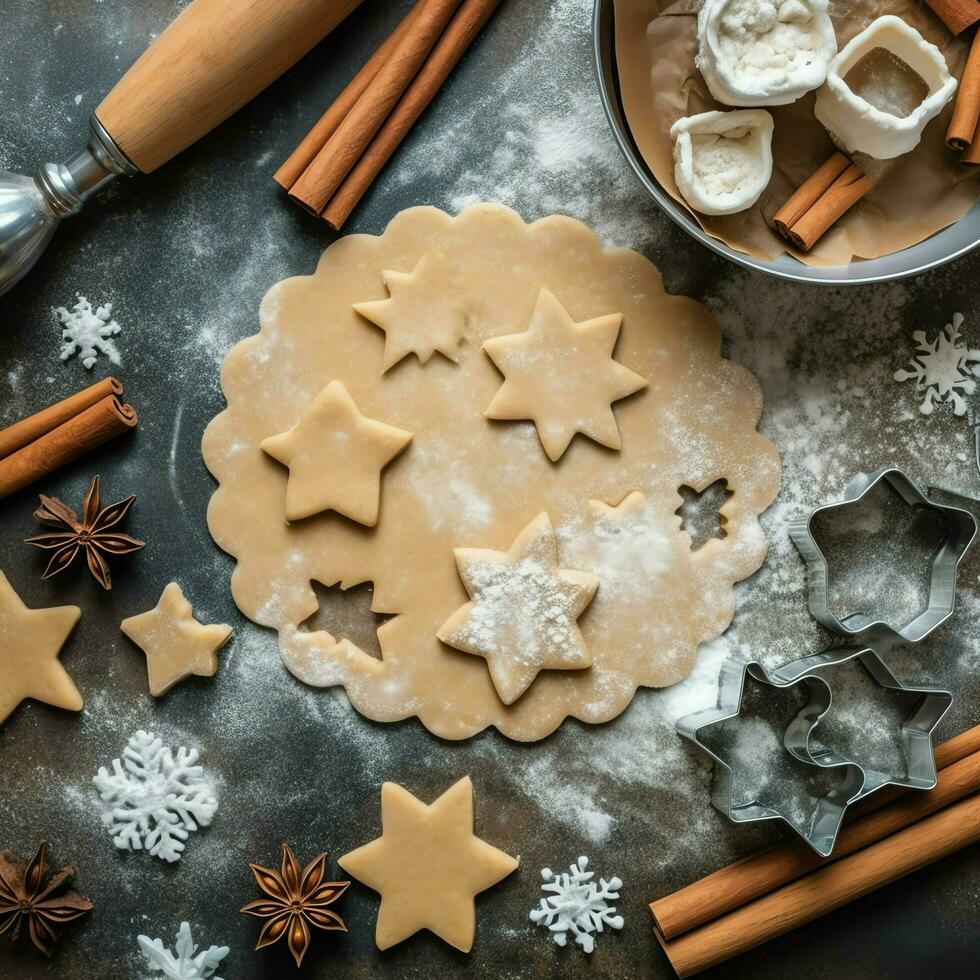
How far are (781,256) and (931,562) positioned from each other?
27.5 inches

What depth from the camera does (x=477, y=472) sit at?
175cm

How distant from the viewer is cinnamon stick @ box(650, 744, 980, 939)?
1.70 meters

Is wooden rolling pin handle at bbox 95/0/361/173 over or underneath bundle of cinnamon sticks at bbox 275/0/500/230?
over

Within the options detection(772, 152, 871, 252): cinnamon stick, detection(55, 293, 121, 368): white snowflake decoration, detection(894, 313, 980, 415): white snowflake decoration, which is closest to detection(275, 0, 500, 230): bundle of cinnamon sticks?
detection(55, 293, 121, 368): white snowflake decoration

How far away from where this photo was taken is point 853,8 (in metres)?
1.66

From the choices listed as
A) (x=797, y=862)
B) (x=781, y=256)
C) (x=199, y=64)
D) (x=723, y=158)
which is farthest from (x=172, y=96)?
(x=797, y=862)

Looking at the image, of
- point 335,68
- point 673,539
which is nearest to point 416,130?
point 335,68

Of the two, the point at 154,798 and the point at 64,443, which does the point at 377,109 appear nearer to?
the point at 64,443

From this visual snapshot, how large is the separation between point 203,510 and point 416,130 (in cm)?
89

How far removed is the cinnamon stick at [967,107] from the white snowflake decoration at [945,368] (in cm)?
35

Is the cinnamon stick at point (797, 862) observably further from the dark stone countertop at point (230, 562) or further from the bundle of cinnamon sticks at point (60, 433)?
the bundle of cinnamon sticks at point (60, 433)

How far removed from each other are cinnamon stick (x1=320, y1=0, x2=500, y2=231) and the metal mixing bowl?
275mm

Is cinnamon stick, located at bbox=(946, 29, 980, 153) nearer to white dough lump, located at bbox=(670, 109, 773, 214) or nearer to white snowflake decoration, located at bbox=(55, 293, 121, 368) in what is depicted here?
white dough lump, located at bbox=(670, 109, 773, 214)

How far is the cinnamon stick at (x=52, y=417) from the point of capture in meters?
1.73
